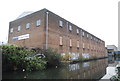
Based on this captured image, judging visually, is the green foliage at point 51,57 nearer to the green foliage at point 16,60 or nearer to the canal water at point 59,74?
the green foliage at point 16,60

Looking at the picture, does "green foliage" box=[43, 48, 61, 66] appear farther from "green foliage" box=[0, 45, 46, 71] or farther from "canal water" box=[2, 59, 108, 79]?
"canal water" box=[2, 59, 108, 79]

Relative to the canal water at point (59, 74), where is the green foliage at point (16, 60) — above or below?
above

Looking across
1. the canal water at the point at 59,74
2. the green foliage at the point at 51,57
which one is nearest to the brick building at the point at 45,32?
the green foliage at the point at 51,57

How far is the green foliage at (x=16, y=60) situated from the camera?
10070 millimetres

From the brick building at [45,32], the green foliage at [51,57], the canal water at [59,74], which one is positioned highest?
the brick building at [45,32]

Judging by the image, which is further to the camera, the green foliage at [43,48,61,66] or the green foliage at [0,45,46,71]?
the green foliage at [43,48,61,66]

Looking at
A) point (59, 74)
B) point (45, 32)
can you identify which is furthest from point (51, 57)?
point (59, 74)

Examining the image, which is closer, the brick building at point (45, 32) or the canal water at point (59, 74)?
the canal water at point (59, 74)

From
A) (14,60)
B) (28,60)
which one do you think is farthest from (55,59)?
(14,60)

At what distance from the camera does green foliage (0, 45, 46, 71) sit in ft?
33.0

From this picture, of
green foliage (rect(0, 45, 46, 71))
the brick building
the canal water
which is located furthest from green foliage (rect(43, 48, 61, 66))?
the canal water

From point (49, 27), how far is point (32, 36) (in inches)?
130

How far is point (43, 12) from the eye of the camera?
691 inches

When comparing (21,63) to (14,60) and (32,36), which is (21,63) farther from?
(32,36)
